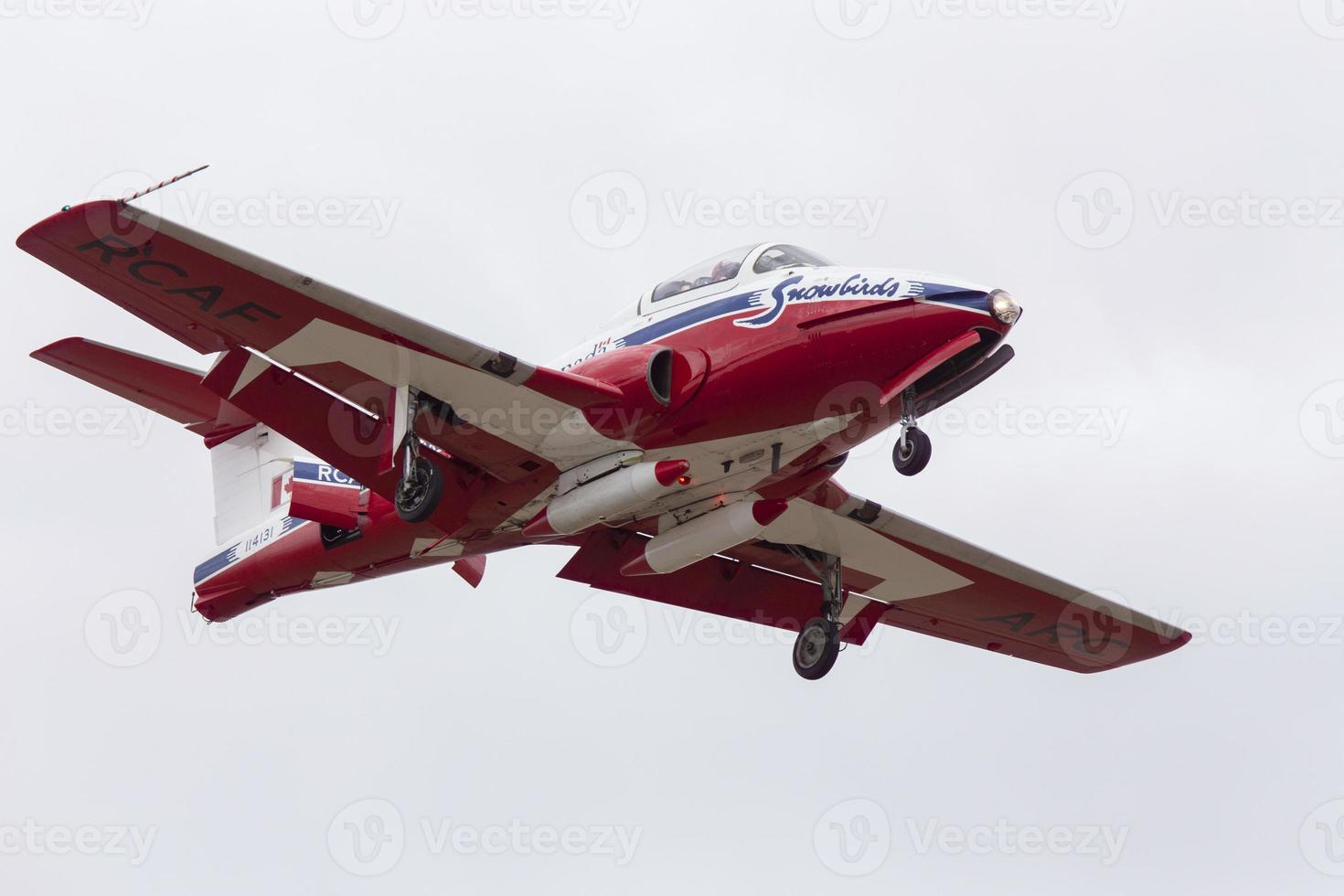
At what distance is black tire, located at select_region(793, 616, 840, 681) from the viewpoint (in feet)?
81.6

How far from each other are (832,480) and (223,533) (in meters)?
9.77

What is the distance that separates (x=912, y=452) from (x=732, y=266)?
373 cm

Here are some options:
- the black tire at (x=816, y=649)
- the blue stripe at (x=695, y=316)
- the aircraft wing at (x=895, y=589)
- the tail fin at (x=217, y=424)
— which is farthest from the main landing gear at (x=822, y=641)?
the tail fin at (x=217, y=424)

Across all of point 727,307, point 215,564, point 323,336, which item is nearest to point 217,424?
point 215,564

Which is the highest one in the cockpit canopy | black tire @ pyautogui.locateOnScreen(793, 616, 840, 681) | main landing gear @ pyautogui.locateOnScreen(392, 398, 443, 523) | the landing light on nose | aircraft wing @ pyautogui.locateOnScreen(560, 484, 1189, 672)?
the cockpit canopy

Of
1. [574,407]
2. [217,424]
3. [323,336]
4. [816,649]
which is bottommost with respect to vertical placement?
[816,649]

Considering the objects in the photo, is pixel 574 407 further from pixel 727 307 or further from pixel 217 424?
pixel 217 424

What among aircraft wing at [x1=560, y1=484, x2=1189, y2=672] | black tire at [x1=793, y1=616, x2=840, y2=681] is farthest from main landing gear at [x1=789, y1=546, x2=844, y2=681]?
aircraft wing at [x1=560, y1=484, x2=1189, y2=672]

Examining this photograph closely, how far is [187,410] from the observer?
86.3 feet

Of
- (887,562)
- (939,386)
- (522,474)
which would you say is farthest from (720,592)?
(939,386)

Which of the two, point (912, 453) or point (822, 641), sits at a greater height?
point (912, 453)

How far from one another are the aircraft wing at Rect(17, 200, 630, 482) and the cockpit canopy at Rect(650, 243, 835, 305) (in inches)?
74.4

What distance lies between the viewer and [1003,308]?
20.4m

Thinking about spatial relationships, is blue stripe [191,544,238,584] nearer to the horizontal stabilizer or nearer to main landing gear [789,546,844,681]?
the horizontal stabilizer
